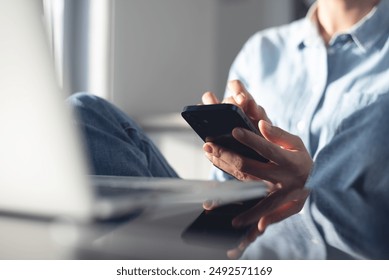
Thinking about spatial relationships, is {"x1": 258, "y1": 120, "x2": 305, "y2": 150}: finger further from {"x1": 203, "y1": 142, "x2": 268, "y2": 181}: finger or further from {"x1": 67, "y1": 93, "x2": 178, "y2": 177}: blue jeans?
{"x1": 67, "y1": 93, "x2": 178, "y2": 177}: blue jeans

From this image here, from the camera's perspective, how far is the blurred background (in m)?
1.58

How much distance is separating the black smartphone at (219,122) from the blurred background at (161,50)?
1.04 meters

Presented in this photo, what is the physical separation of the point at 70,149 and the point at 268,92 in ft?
2.44

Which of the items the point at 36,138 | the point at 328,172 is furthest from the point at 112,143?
the point at 328,172

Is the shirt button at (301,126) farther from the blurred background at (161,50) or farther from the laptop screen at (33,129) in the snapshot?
the blurred background at (161,50)

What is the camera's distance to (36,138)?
0.91 feet

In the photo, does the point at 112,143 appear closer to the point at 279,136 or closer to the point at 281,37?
the point at 279,136

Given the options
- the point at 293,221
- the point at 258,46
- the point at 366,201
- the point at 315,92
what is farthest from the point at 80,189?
the point at 258,46

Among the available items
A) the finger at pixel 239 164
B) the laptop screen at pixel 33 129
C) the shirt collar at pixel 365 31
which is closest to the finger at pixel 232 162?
the finger at pixel 239 164

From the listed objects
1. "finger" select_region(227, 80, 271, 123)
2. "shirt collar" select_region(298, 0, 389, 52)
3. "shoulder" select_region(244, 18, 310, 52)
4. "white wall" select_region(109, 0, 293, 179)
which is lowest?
"white wall" select_region(109, 0, 293, 179)

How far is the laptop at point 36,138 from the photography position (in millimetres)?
256

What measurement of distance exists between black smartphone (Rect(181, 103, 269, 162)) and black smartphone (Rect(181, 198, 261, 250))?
0.14 m

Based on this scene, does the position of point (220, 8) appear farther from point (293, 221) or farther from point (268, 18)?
point (293, 221)

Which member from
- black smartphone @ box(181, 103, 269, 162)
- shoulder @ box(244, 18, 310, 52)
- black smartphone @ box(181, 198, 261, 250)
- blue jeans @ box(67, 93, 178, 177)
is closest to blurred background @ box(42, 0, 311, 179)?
shoulder @ box(244, 18, 310, 52)
